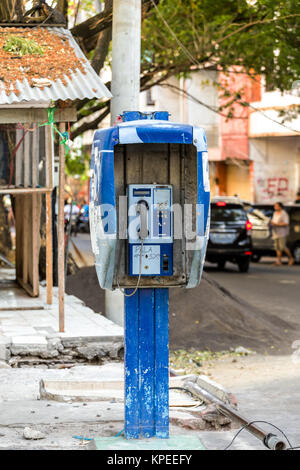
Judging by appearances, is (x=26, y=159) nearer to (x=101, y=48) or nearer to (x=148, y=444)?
(x=101, y=48)

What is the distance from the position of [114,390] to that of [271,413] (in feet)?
5.30

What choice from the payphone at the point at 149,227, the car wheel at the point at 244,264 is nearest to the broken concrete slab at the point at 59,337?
the payphone at the point at 149,227

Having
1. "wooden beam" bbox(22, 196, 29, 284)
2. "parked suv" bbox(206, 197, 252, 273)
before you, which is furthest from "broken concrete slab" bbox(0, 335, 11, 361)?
"parked suv" bbox(206, 197, 252, 273)

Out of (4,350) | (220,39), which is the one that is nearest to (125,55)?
(4,350)

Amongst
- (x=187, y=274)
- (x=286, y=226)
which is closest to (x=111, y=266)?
(x=187, y=274)

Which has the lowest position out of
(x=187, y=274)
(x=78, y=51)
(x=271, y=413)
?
(x=271, y=413)

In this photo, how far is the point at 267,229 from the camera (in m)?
26.3

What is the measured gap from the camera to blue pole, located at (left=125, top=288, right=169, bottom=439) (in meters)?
6.37

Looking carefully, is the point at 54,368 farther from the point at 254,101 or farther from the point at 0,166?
the point at 254,101

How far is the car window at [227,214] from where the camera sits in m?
23.5

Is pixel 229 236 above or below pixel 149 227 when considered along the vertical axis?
below

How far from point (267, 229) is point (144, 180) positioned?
789 inches

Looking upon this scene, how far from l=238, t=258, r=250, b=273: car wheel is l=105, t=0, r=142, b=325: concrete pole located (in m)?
12.3

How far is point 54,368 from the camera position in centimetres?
969
